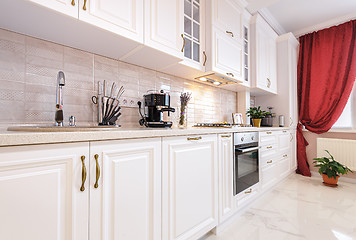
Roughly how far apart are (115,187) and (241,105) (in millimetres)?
2558

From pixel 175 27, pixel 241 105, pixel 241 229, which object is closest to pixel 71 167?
pixel 175 27

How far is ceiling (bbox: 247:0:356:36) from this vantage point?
2.55 meters

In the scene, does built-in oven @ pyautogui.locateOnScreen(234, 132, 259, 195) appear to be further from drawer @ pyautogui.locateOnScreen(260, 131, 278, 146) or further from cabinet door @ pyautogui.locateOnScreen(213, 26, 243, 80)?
cabinet door @ pyautogui.locateOnScreen(213, 26, 243, 80)

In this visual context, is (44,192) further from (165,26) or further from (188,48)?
(188,48)

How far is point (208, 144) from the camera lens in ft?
4.50

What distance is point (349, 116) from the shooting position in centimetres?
292

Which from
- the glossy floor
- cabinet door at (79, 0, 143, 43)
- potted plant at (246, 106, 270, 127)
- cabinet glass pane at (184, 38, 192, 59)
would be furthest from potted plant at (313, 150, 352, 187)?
cabinet door at (79, 0, 143, 43)

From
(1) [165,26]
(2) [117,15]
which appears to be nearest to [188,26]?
(1) [165,26]

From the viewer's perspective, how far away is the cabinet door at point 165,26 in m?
1.29

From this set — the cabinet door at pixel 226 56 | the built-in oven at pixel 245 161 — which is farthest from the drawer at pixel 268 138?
the cabinet door at pixel 226 56

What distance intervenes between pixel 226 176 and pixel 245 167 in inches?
14.9

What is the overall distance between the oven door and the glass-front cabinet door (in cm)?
100

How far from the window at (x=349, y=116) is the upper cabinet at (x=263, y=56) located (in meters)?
1.22

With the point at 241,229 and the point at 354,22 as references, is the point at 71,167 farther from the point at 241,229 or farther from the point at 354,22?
the point at 354,22
